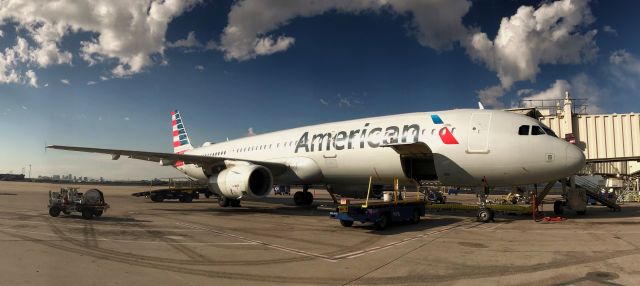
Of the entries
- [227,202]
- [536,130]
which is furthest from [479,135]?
[227,202]

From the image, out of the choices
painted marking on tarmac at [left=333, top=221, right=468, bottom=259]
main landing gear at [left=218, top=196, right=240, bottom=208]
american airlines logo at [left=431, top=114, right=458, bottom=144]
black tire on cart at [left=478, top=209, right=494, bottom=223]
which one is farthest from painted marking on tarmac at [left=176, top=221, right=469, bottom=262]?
main landing gear at [left=218, top=196, right=240, bottom=208]

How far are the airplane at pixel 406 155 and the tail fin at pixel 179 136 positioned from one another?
547 inches

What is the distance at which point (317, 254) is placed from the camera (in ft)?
31.9

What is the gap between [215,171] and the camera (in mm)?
23297

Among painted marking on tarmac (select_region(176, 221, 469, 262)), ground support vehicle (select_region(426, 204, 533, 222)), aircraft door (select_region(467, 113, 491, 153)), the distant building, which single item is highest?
aircraft door (select_region(467, 113, 491, 153))

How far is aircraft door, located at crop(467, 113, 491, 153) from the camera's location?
52.4ft

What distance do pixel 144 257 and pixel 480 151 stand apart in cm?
1253

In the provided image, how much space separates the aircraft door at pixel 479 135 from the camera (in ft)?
52.4

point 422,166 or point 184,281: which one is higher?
point 422,166

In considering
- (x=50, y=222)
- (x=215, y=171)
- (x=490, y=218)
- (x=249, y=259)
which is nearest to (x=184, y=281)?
(x=249, y=259)

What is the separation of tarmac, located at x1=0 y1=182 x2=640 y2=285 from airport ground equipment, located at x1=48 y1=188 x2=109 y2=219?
76.4 inches

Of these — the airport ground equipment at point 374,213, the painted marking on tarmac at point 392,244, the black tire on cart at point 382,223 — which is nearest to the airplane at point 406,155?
the airport ground equipment at point 374,213

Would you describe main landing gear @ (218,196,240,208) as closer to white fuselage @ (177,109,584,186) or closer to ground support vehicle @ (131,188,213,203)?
white fuselage @ (177,109,584,186)

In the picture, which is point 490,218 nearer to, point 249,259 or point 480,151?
point 480,151
